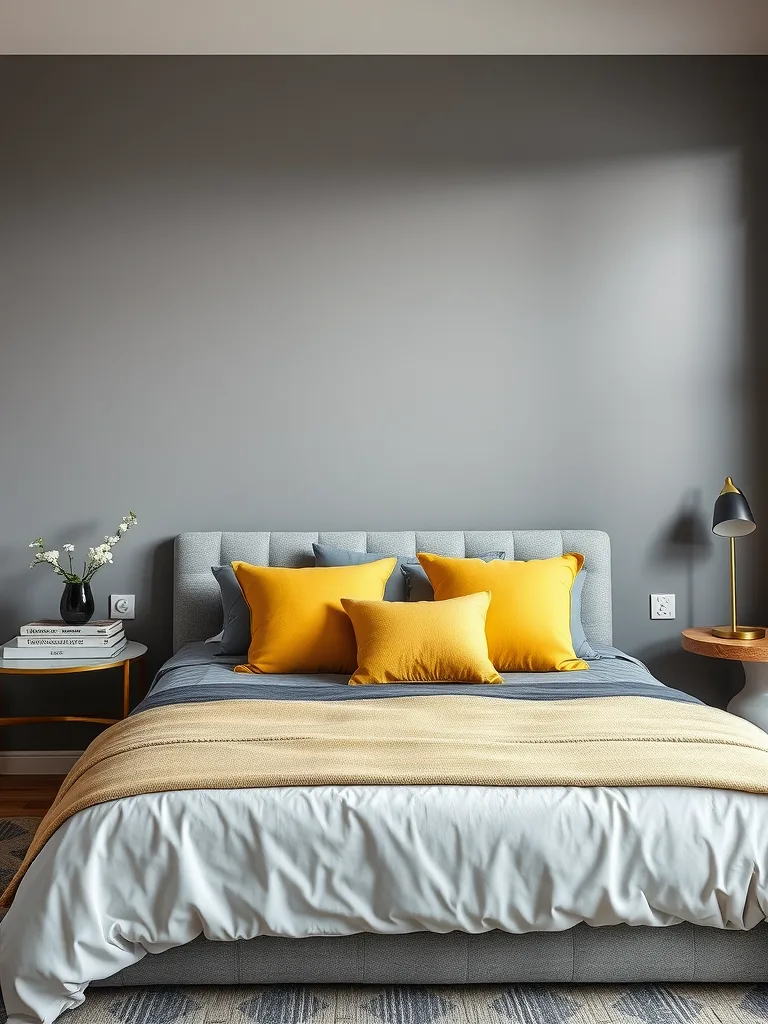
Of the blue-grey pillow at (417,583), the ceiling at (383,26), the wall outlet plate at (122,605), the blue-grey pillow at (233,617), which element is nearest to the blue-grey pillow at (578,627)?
the blue-grey pillow at (417,583)

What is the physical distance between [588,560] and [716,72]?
216 cm

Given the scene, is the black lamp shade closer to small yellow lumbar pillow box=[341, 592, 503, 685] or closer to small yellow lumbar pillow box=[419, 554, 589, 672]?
small yellow lumbar pillow box=[419, 554, 589, 672]

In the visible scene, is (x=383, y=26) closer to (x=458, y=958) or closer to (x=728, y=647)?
(x=728, y=647)

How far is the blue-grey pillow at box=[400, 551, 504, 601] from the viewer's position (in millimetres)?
3377

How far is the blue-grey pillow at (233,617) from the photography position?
3.29 metres

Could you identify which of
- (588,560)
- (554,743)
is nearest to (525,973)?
(554,743)

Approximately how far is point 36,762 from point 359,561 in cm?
164

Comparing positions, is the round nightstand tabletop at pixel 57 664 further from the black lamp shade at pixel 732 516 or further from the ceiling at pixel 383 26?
the ceiling at pixel 383 26

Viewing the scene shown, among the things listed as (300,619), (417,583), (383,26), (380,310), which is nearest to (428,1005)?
(300,619)

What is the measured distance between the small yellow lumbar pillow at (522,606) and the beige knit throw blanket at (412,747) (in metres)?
0.50

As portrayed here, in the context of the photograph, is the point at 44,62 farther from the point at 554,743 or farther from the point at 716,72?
the point at 554,743

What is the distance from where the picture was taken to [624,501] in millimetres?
3779

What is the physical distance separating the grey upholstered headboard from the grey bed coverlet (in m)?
0.40

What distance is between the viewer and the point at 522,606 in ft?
10.3
